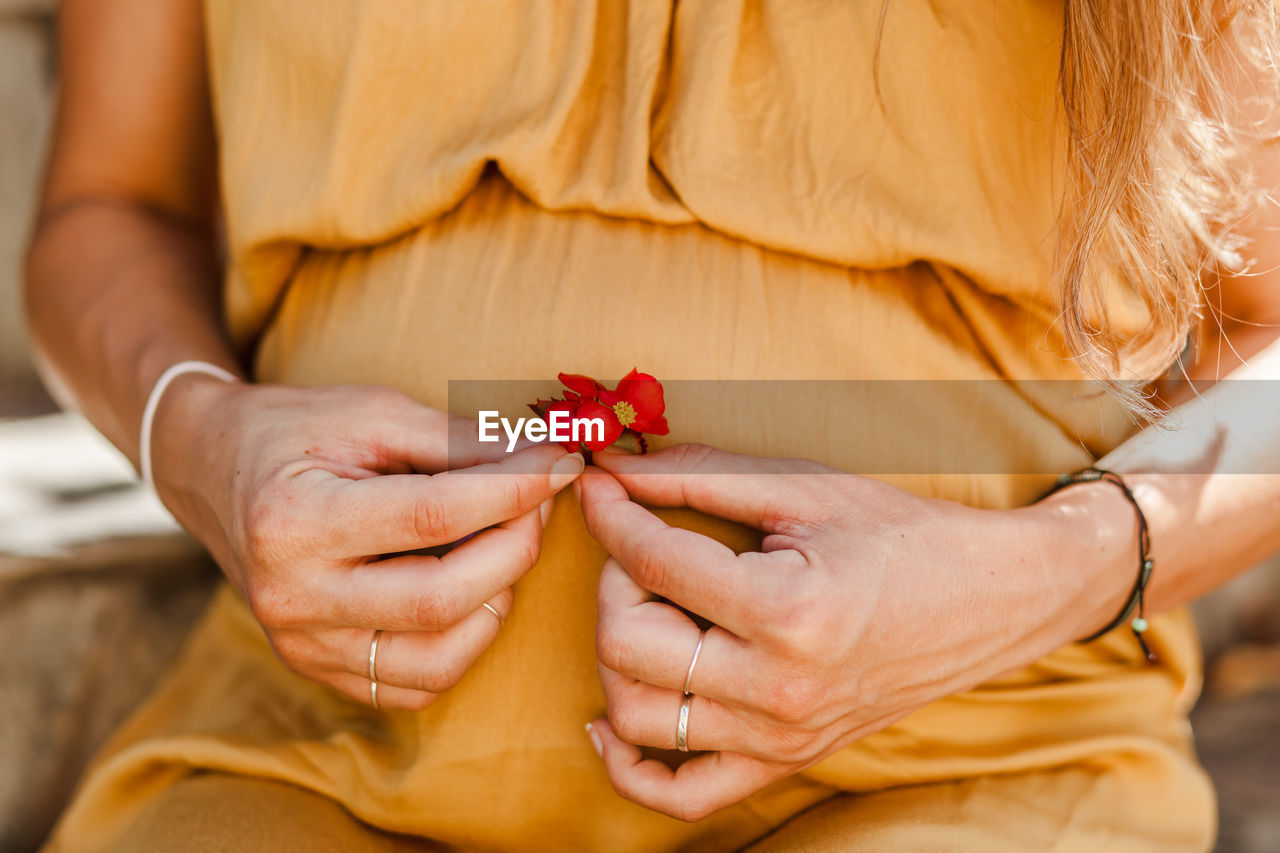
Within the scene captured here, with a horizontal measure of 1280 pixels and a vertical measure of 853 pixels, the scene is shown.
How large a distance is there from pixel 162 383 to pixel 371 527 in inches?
16.2

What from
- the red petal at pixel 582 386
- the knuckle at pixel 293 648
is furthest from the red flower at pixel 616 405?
the knuckle at pixel 293 648

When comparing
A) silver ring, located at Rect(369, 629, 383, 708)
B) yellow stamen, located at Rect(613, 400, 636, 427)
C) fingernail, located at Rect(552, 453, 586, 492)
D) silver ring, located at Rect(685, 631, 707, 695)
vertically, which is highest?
yellow stamen, located at Rect(613, 400, 636, 427)

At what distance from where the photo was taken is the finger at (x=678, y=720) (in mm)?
729

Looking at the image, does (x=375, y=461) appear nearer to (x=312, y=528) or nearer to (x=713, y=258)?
(x=312, y=528)

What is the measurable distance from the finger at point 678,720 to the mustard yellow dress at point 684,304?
85 millimetres

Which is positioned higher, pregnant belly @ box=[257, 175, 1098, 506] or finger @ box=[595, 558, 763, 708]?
pregnant belly @ box=[257, 175, 1098, 506]

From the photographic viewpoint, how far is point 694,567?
0.69 meters

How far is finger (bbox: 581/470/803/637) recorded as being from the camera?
0.69 meters

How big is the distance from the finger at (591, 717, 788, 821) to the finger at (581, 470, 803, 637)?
0.45 ft

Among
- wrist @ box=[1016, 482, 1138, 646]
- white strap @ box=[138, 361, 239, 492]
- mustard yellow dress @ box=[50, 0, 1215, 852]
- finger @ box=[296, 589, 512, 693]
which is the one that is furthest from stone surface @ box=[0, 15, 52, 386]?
wrist @ box=[1016, 482, 1138, 646]

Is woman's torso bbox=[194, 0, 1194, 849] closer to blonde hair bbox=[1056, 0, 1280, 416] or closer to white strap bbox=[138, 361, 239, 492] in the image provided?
blonde hair bbox=[1056, 0, 1280, 416]

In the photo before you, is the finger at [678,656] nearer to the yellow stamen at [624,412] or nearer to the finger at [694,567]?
the finger at [694,567]

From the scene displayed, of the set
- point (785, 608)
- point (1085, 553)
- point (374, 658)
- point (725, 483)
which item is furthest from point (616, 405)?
point (1085, 553)

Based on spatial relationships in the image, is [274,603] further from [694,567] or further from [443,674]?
[694,567]
